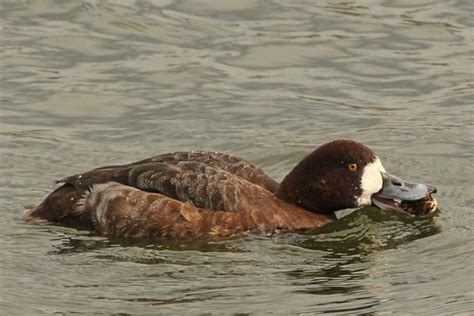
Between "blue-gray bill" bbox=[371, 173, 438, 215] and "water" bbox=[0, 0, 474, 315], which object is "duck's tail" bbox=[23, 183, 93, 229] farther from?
"blue-gray bill" bbox=[371, 173, 438, 215]

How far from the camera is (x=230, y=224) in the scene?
933 cm

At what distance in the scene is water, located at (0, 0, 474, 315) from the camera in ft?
27.2

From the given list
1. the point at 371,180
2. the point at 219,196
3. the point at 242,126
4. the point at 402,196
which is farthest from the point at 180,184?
the point at 242,126

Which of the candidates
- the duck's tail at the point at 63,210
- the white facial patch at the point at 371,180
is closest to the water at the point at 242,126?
the duck's tail at the point at 63,210

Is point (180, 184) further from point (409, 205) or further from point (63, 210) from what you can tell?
point (409, 205)

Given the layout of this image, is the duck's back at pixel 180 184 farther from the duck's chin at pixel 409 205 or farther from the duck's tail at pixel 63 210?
the duck's chin at pixel 409 205

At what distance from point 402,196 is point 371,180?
239 millimetres

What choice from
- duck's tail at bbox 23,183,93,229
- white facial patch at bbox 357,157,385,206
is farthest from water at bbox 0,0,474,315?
white facial patch at bbox 357,157,385,206

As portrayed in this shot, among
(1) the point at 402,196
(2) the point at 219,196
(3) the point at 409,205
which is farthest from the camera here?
(3) the point at 409,205

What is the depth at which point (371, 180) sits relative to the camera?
378 inches

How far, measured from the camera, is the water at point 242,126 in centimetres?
830

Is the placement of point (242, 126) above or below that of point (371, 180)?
below

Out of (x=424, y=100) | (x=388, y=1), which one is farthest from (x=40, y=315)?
(x=388, y=1)

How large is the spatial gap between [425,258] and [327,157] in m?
1.14
